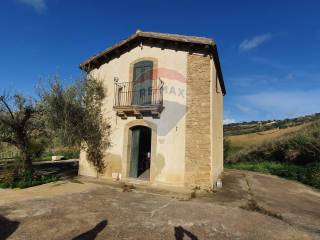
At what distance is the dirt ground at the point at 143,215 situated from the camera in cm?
547

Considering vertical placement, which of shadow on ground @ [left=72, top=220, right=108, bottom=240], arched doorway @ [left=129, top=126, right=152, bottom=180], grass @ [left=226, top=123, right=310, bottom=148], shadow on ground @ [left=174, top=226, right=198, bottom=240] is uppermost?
grass @ [left=226, top=123, right=310, bottom=148]

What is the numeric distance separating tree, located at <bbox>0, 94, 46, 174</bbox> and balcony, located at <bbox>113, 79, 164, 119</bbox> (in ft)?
11.4

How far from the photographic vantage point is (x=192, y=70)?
11.0 meters

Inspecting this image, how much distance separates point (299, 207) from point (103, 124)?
8914mm

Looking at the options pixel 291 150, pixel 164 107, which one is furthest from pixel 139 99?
pixel 291 150

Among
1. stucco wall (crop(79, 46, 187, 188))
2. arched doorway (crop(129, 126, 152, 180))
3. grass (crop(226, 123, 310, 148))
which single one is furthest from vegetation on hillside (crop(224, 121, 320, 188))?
arched doorway (crop(129, 126, 152, 180))

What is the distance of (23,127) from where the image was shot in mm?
10719

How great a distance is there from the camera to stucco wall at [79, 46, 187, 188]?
1062cm

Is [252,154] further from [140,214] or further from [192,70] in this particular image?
[140,214]

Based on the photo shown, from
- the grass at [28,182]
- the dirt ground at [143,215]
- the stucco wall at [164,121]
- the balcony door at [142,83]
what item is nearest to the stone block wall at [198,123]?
the stucco wall at [164,121]

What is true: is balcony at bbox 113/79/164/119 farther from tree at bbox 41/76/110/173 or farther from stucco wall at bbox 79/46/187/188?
tree at bbox 41/76/110/173

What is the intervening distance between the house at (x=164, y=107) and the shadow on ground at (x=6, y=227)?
5.93 metres

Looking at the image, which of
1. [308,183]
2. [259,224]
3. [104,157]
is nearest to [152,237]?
[259,224]

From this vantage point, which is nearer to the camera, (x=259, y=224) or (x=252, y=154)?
(x=259, y=224)
